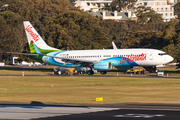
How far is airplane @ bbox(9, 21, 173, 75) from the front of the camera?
6406 centimetres

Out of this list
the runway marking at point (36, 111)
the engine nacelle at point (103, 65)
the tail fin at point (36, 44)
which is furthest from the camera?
the tail fin at point (36, 44)

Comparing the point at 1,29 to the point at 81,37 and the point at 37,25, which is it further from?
the point at 37,25

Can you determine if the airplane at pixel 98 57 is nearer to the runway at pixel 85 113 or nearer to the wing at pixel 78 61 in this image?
the wing at pixel 78 61

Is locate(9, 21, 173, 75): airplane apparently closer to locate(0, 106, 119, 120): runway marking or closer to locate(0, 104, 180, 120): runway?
locate(0, 104, 180, 120): runway

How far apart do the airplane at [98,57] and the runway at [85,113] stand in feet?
121

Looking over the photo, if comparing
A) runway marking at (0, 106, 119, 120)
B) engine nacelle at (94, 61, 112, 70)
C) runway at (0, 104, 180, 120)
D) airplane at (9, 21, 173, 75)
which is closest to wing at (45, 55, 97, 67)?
airplane at (9, 21, 173, 75)

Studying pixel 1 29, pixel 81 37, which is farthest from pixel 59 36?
pixel 1 29

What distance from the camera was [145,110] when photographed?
1014 inches

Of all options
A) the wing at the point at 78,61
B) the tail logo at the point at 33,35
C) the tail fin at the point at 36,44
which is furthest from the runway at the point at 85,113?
the tail logo at the point at 33,35

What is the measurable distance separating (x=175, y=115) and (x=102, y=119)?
4802 mm

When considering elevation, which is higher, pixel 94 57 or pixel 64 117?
pixel 94 57

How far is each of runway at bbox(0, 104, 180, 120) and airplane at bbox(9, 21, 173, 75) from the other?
1456 inches

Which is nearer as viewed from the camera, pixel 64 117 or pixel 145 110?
pixel 64 117

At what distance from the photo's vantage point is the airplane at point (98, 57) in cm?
6406
